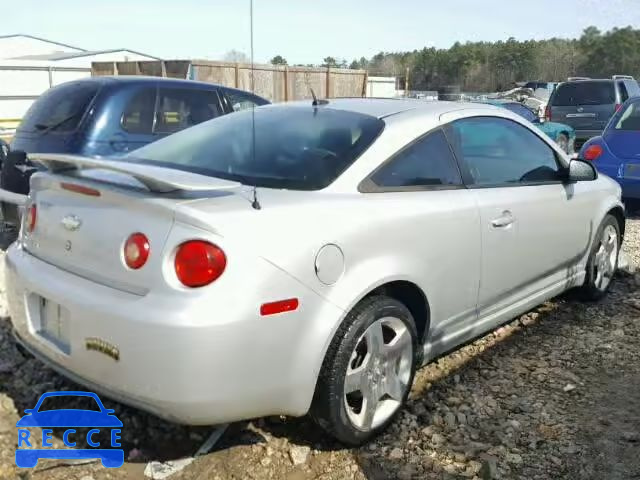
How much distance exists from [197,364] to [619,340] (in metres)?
3.12

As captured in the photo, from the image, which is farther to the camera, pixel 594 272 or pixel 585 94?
pixel 585 94

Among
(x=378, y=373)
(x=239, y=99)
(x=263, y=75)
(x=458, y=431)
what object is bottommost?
(x=458, y=431)

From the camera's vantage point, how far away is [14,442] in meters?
2.80

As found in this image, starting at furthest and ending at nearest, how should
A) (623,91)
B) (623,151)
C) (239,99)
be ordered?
(623,91), (623,151), (239,99)

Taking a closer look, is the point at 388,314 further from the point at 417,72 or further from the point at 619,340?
the point at 417,72

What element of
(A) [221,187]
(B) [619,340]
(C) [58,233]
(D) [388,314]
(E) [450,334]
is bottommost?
(B) [619,340]

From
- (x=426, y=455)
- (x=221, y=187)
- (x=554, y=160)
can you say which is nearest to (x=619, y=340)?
(x=554, y=160)

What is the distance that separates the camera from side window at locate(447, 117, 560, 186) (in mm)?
3533

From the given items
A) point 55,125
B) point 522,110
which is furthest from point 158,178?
point 522,110

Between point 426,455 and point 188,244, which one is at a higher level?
point 188,244

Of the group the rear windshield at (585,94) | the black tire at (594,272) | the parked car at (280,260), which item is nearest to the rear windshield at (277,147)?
the parked car at (280,260)

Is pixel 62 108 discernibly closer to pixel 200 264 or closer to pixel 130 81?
pixel 130 81

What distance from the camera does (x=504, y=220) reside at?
11.4ft

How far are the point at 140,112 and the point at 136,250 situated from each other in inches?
160
